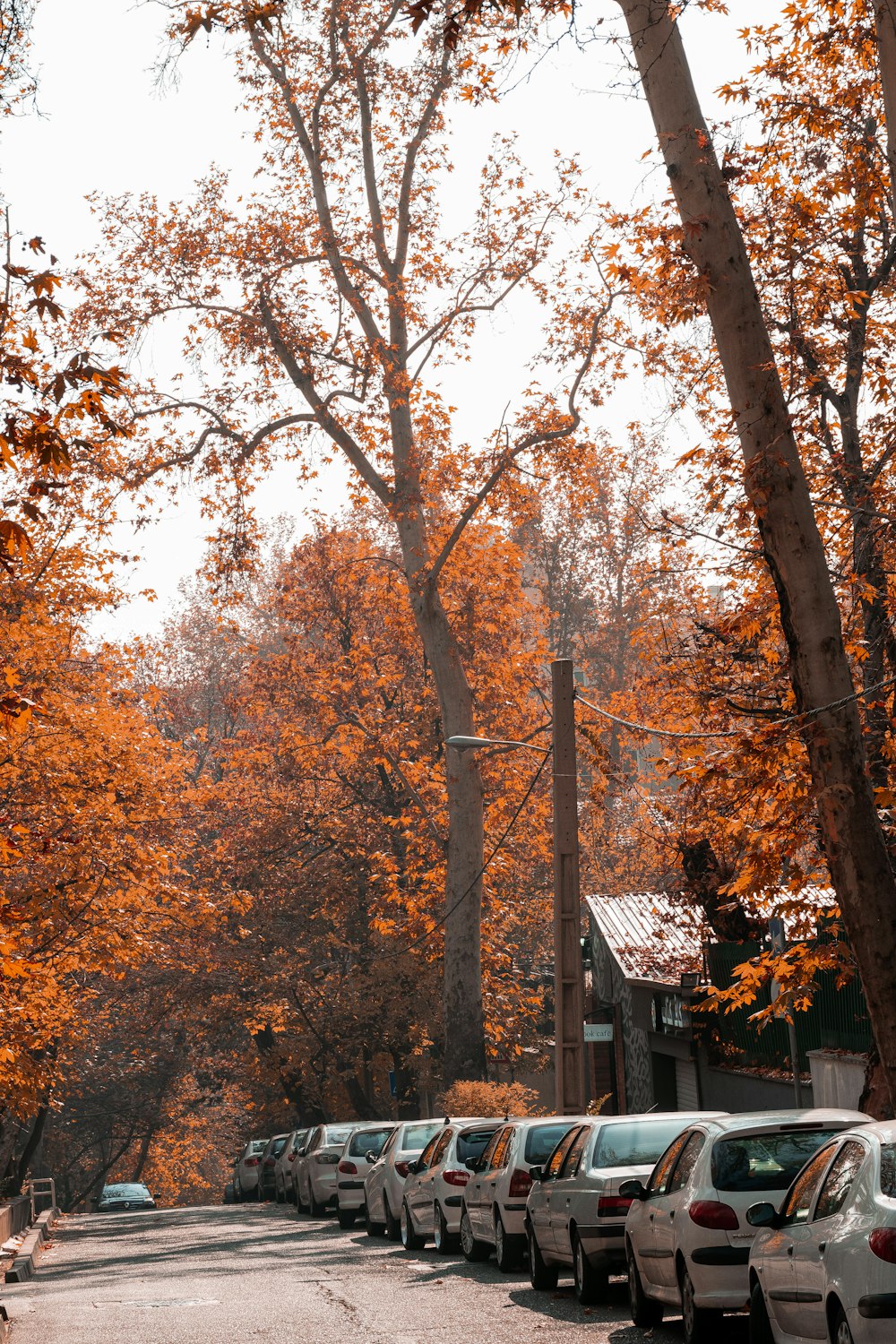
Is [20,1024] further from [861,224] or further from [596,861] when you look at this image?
[596,861]

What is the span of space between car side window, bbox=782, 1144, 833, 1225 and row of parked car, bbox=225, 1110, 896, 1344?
16mm

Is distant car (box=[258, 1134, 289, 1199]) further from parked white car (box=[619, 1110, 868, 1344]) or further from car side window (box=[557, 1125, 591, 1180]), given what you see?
parked white car (box=[619, 1110, 868, 1344])

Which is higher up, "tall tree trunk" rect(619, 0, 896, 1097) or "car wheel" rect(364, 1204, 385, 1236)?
"tall tree trunk" rect(619, 0, 896, 1097)

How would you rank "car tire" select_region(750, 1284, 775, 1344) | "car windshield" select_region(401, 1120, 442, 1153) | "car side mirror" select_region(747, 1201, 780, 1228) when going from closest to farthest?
"car side mirror" select_region(747, 1201, 780, 1228) < "car tire" select_region(750, 1284, 775, 1344) < "car windshield" select_region(401, 1120, 442, 1153)

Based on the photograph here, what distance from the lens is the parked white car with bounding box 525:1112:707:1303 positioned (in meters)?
13.2

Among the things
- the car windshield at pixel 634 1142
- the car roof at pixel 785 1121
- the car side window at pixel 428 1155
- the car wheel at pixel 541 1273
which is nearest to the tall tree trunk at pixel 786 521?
the car roof at pixel 785 1121

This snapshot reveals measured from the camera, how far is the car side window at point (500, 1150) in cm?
1688

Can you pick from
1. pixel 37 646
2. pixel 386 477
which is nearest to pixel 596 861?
pixel 386 477

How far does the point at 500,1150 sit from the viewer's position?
56.3 feet

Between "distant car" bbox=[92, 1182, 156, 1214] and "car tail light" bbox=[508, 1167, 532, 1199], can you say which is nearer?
"car tail light" bbox=[508, 1167, 532, 1199]

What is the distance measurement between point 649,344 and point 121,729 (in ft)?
46.9

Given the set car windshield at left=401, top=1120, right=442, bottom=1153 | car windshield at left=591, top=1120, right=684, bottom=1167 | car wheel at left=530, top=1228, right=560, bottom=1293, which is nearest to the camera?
car windshield at left=591, top=1120, right=684, bottom=1167

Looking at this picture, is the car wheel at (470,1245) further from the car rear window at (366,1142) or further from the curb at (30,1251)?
the car rear window at (366,1142)

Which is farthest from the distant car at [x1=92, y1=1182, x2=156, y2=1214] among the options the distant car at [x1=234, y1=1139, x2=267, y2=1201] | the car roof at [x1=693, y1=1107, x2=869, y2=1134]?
the car roof at [x1=693, y1=1107, x2=869, y2=1134]
